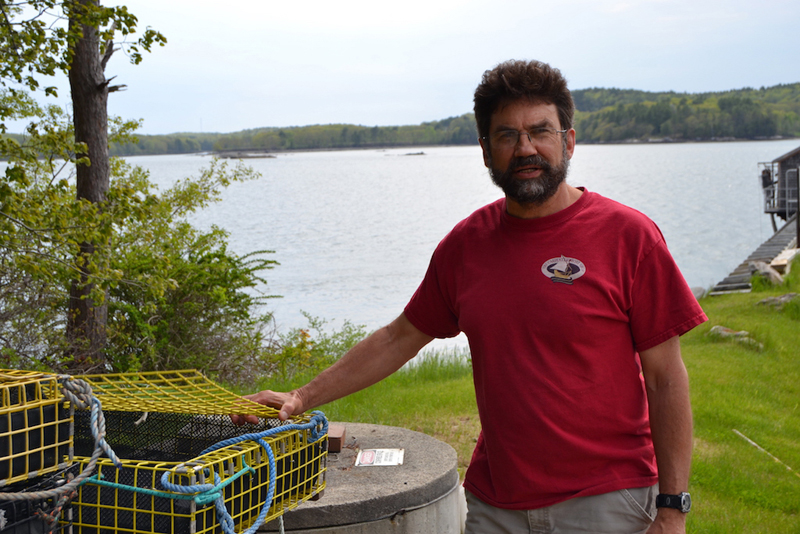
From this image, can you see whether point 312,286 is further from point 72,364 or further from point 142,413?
point 142,413

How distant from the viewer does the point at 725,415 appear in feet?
22.4

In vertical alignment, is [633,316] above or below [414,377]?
above

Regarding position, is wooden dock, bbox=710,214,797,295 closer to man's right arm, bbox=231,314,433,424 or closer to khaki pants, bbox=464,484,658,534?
man's right arm, bbox=231,314,433,424

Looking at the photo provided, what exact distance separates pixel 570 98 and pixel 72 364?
6.05 meters

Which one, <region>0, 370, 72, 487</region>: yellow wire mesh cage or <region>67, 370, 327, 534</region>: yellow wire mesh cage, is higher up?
<region>0, 370, 72, 487</region>: yellow wire mesh cage

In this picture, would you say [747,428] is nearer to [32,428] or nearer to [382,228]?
[32,428]

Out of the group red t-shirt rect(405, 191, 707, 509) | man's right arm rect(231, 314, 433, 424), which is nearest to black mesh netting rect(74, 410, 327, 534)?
man's right arm rect(231, 314, 433, 424)

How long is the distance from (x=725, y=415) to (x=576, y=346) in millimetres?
5237

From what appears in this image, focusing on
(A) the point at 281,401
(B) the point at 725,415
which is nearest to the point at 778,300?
(B) the point at 725,415

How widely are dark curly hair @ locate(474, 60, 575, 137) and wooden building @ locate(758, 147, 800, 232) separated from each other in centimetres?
3514

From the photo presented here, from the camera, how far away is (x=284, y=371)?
8.70 m

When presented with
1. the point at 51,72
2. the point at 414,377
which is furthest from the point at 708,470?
the point at 51,72

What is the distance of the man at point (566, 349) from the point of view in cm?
233

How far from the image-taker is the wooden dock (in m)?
16.3
